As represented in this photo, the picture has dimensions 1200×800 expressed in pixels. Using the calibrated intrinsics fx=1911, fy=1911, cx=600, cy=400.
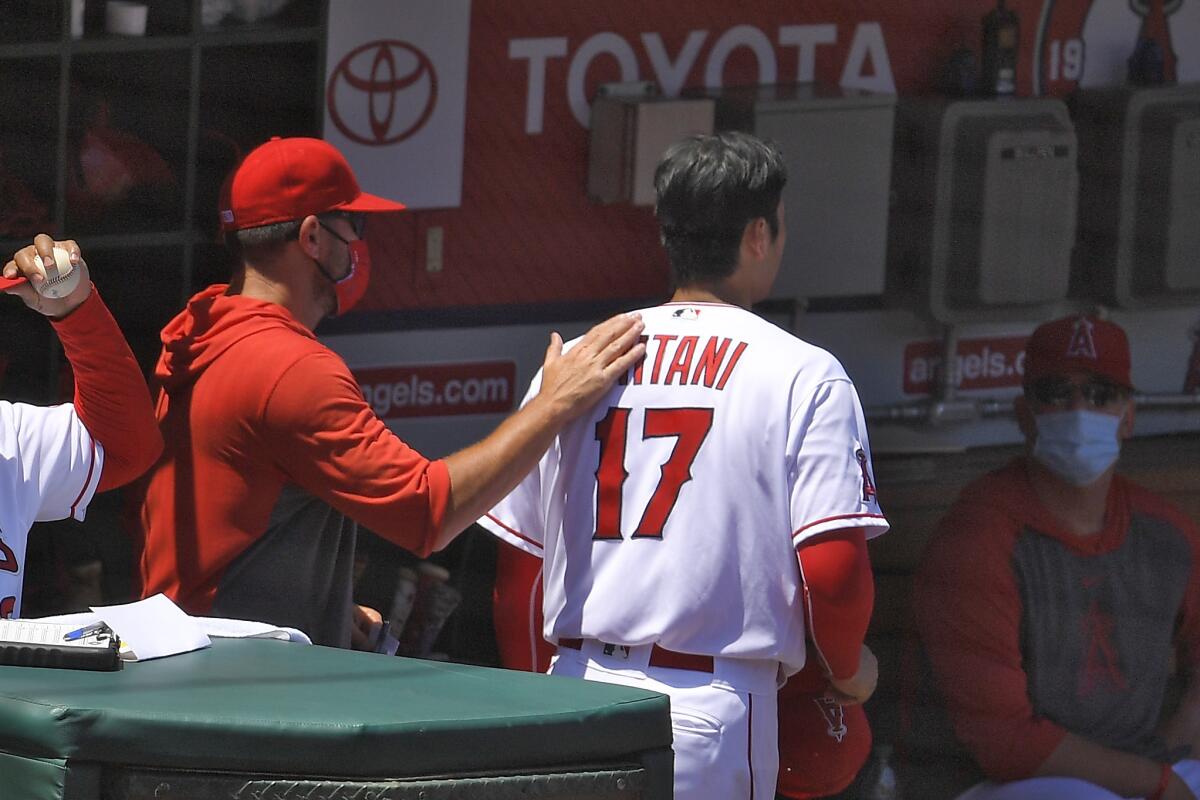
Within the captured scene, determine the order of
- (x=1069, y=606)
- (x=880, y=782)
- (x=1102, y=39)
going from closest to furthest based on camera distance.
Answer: (x=1069, y=606)
(x=880, y=782)
(x=1102, y=39)

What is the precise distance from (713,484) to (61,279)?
32.8 inches

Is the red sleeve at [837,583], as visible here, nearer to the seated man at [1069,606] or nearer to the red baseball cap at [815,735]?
the red baseball cap at [815,735]

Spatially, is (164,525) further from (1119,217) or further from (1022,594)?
(1119,217)

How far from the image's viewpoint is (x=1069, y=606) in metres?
3.46

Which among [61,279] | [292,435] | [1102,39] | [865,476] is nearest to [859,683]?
[865,476]

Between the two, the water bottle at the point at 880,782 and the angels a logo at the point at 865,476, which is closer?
the angels a logo at the point at 865,476

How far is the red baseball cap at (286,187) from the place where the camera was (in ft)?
8.50

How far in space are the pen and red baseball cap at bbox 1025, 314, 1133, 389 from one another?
A: 6.67 ft

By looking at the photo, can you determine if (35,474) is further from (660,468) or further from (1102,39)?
(1102,39)

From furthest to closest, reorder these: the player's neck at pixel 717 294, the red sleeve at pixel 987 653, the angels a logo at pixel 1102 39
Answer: the angels a logo at pixel 1102 39 → the red sleeve at pixel 987 653 → the player's neck at pixel 717 294

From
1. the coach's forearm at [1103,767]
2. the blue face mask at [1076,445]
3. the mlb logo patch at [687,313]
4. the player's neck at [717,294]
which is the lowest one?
the coach's forearm at [1103,767]

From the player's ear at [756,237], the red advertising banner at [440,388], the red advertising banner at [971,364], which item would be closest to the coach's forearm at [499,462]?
the player's ear at [756,237]

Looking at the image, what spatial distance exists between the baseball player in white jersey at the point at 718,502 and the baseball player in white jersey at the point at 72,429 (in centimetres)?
55

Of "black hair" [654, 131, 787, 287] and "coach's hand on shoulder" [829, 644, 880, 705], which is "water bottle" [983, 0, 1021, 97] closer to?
"black hair" [654, 131, 787, 287]
